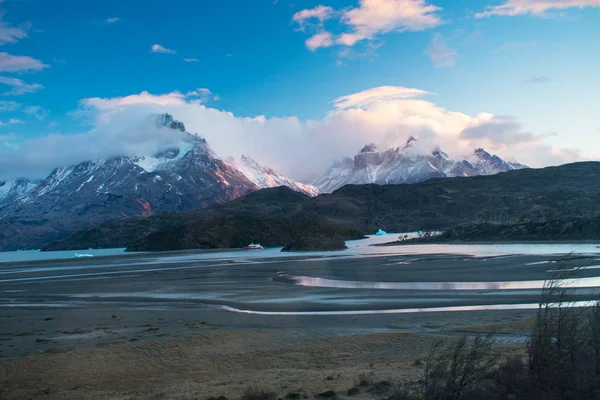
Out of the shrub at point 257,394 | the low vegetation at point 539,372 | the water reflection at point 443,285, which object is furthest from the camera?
the water reflection at point 443,285

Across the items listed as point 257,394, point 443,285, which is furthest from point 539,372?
point 443,285

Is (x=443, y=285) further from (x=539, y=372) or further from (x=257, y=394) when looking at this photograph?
(x=539, y=372)

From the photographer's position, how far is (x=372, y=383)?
14.9 metres

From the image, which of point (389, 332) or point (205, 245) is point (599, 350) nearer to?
point (389, 332)

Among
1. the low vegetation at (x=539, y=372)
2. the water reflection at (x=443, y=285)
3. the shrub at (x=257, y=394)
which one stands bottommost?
the water reflection at (x=443, y=285)

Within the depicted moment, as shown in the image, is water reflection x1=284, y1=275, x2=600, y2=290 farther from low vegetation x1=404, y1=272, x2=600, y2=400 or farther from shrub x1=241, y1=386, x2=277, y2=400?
shrub x1=241, y1=386, x2=277, y2=400

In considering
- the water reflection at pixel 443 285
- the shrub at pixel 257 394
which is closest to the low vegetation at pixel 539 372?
the shrub at pixel 257 394

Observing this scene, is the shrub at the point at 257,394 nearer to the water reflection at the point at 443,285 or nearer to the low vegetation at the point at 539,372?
the low vegetation at the point at 539,372

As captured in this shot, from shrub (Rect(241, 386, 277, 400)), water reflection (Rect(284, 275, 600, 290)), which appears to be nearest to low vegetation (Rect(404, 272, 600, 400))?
shrub (Rect(241, 386, 277, 400))

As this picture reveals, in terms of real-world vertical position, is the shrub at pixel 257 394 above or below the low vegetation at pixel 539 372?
below

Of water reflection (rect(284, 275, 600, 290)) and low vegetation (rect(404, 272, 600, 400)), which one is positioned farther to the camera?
water reflection (rect(284, 275, 600, 290))

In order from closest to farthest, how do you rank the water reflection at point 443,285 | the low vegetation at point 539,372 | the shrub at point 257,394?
the low vegetation at point 539,372 < the shrub at point 257,394 < the water reflection at point 443,285

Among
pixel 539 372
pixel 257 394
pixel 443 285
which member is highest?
pixel 539 372

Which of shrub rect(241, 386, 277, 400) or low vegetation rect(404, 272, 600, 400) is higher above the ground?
low vegetation rect(404, 272, 600, 400)
